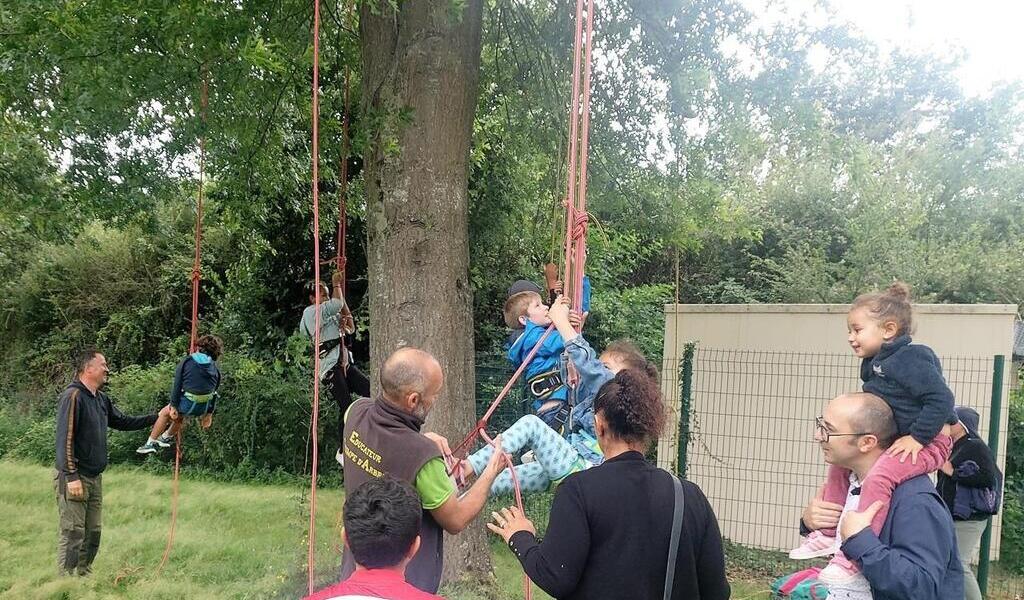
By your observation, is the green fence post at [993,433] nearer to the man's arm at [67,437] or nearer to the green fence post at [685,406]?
the green fence post at [685,406]

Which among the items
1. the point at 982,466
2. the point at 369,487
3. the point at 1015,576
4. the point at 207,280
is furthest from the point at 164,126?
the point at 1015,576

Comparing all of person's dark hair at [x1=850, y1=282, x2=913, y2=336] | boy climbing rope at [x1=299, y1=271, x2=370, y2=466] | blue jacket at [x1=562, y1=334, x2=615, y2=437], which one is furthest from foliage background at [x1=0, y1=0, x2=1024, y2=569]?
person's dark hair at [x1=850, y1=282, x2=913, y2=336]

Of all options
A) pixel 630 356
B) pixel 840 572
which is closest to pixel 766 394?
pixel 630 356

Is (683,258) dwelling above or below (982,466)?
above

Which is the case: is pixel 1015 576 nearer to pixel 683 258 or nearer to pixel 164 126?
pixel 164 126

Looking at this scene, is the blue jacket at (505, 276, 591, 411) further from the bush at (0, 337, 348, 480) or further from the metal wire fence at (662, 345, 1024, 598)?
the bush at (0, 337, 348, 480)

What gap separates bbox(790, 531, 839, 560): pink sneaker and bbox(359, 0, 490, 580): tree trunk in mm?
2378

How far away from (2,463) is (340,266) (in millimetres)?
7543

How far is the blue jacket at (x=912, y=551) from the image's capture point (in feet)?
5.78

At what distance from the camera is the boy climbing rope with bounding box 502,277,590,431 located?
3.35 m

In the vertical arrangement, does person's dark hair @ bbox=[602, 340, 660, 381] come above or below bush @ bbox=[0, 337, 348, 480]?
above

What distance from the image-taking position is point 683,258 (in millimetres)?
13531

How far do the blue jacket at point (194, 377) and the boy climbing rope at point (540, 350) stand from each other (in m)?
3.23

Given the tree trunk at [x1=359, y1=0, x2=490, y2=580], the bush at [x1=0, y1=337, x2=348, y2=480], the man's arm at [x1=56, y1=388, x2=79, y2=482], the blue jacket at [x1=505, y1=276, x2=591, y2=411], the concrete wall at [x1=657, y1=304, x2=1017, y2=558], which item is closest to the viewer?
the blue jacket at [x1=505, y1=276, x2=591, y2=411]
